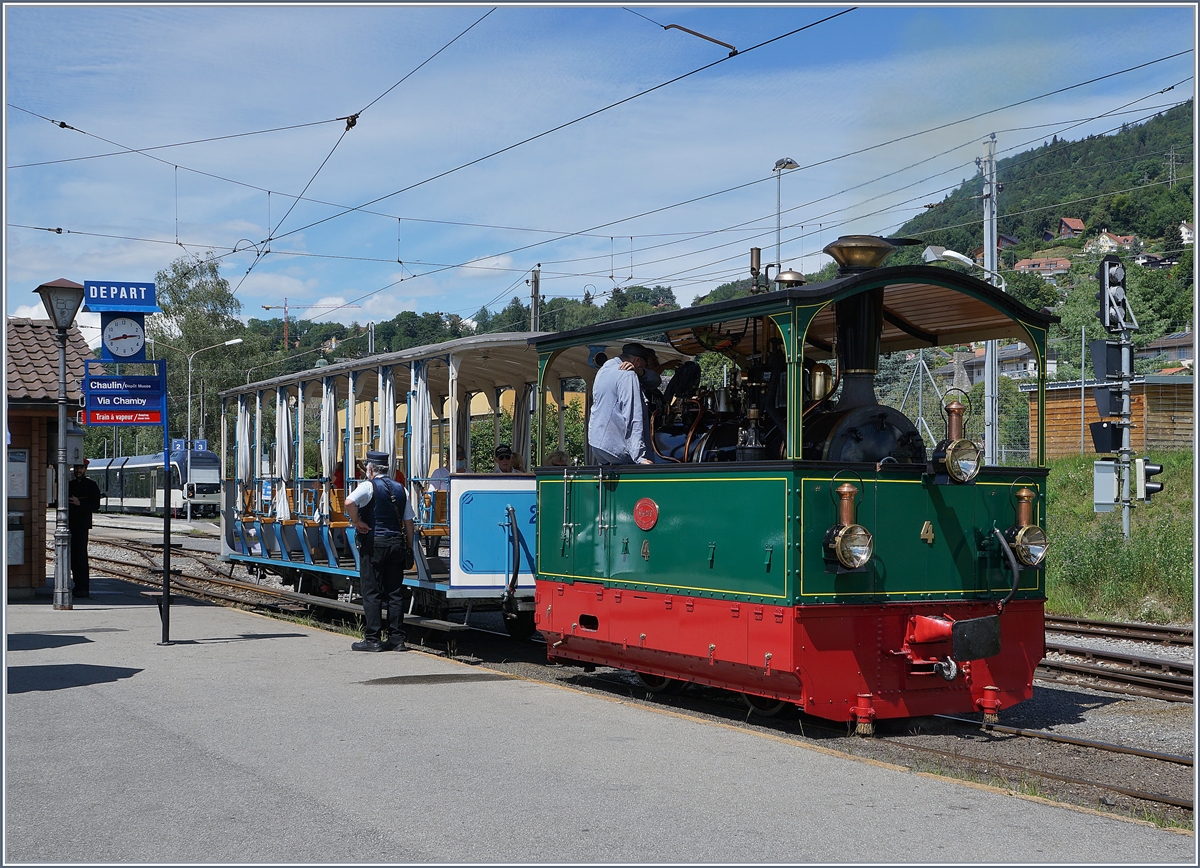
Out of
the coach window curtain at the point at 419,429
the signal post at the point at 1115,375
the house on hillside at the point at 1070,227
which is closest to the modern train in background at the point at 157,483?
the coach window curtain at the point at 419,429

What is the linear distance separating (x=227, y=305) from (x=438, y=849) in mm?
60625

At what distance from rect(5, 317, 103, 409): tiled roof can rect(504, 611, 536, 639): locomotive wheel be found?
675 cm

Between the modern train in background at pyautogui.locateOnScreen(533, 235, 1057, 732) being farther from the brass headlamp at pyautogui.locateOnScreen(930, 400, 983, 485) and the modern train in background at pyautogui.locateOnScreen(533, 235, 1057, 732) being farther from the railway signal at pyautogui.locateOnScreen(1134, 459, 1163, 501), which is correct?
the railway signal at pyautogui.locateOnScreen(1134, 459, 1163, 501)

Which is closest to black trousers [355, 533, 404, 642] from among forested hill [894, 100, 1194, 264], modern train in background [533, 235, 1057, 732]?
modern train in background [533, 235, 1057, 732]

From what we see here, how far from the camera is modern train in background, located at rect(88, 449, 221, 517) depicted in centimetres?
4653

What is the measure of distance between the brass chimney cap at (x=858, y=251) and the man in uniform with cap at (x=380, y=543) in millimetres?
4921

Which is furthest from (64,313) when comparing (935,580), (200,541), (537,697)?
(200,541)

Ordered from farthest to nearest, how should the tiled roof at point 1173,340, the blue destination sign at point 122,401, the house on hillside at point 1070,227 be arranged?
1. the house on hillside at point 1070,227
2. the tiled roof at point 1173,340
3. the blue destination sign at point 122,401

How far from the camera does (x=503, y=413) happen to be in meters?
13.5

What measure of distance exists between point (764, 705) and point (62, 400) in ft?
33.5

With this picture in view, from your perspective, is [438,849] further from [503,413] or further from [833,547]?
[503,413]

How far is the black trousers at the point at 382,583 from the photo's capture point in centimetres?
1125

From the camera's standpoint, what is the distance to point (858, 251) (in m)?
8.17

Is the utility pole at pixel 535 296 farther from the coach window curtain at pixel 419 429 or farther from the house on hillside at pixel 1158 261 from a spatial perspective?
Answer: the house on hillside at pixel 1158 261
